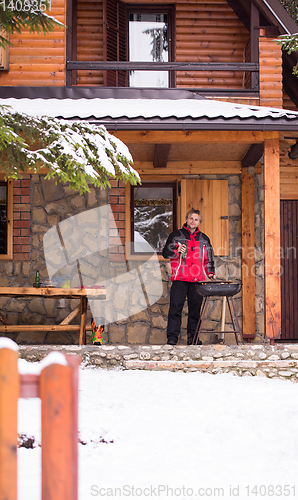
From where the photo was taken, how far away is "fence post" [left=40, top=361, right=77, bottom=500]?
51.5 inches

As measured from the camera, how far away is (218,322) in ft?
21.2

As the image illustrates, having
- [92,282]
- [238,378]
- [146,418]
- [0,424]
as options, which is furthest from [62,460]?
[92,282]

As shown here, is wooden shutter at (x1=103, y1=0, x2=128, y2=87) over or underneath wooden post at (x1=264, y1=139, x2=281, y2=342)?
over

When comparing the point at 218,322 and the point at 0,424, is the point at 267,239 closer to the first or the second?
the point at 218,322

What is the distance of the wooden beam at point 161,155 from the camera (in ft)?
18.4

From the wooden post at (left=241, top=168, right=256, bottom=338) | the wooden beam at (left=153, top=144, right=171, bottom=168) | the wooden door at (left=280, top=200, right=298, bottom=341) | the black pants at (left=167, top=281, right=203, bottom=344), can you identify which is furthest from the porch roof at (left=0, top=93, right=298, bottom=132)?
the wooden door at (left=280, top=200, right=298, bottom=341)

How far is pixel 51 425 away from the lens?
1.32 m

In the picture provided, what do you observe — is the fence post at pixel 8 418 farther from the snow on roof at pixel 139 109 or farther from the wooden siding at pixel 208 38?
the wooden siding at pixel 208 38

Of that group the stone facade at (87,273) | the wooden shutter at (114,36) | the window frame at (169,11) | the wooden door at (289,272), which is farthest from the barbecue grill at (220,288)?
the window frame at (169,11)

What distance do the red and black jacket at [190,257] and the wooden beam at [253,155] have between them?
1.42 meters

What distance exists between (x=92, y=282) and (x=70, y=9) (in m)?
4.29

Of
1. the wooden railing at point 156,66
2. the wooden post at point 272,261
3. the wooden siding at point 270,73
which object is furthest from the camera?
the wooden siding at point 270,73
